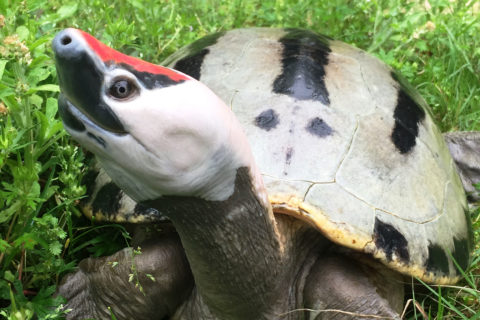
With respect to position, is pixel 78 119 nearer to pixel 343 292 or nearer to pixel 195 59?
pixel 343 292

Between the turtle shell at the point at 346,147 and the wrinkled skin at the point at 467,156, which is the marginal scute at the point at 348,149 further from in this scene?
the wrinkled skin at the point at 467,156

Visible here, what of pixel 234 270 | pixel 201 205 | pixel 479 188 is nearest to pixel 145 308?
pixel 234 270

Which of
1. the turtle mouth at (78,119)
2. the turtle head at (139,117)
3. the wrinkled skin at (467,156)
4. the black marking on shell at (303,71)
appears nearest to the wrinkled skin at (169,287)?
the black marking on shell at (303,71)

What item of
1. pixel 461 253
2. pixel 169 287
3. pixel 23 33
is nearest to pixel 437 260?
pixel 461 253

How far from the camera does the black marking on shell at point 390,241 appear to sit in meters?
2.06

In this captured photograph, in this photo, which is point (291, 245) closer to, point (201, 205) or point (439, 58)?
point (201, 205)

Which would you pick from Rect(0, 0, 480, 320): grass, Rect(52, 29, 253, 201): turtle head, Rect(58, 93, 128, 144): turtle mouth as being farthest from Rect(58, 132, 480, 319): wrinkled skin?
Rect(58, 93, 128, 144): turtle mouth

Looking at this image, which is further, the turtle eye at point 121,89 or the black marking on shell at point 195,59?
the black marking on shell at point 195,59

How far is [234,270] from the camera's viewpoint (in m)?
1.86

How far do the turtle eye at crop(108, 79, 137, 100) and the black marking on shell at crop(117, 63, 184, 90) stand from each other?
26 mm

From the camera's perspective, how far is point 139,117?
1412 mm

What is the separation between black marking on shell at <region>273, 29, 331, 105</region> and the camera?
7.55 ft

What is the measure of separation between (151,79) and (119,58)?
8cm

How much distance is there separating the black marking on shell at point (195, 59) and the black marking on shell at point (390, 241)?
93 centimetres
